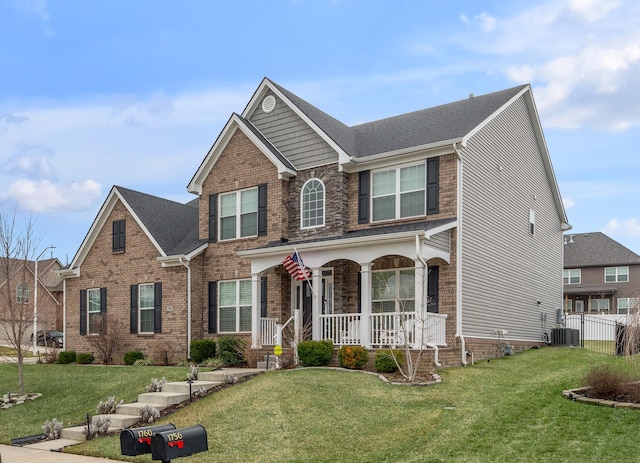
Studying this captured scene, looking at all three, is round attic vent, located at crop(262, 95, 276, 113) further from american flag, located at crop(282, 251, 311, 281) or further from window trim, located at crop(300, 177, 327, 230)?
american flag, located at crop(282, 251, 311, 281)

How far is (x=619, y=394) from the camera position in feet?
36.8

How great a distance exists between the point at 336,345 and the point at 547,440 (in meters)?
8.88

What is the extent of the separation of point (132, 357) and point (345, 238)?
945 cm

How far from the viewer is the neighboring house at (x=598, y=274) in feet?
160

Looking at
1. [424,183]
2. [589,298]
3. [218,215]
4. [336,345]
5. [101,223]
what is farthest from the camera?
[589,298]

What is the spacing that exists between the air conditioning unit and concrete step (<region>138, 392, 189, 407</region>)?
15261 millimetres

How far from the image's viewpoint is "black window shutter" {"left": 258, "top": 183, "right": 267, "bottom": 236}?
70.5 feet

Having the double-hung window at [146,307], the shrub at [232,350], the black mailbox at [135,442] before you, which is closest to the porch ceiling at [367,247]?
the shrub at [232,350]

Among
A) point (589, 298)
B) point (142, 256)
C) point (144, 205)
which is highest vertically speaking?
point (144, 205)

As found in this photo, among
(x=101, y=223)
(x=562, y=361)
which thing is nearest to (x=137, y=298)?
(x=101, y=223)

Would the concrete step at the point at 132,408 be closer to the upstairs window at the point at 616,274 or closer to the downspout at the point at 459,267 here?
the downspout at the point at 459,267

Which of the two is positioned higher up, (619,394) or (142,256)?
(142,256)

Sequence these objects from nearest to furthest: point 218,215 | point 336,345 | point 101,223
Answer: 1. point 336,345
2. point 218,215
3. point 101,223

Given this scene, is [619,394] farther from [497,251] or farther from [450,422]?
[497,251]
